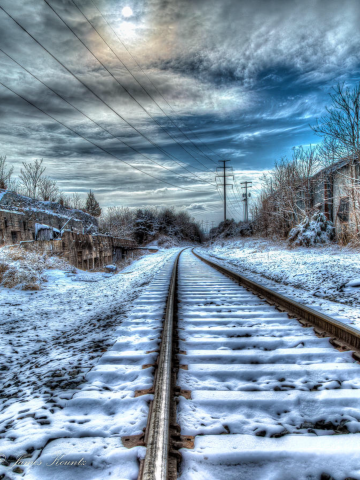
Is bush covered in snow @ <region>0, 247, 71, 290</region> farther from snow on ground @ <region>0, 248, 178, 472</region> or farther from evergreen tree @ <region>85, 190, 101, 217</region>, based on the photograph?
evergreen tree @ <region>85, 190, 101, 217</region>

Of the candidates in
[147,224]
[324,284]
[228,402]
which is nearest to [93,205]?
[147,224]

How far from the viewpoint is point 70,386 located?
8.43 ft

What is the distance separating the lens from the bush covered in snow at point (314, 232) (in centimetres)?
1583

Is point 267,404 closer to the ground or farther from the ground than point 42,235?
closer to the ground

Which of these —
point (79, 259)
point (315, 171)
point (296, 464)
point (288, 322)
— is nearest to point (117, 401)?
point (296, 464)

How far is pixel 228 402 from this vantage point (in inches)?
86.4

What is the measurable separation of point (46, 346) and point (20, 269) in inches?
186

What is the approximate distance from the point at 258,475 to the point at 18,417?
1.76 meters

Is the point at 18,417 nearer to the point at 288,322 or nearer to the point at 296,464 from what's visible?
the point at 296,464

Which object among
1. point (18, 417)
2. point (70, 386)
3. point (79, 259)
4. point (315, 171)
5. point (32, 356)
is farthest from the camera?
point (315, 171)

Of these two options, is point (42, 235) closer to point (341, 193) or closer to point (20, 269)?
point (20, 269)

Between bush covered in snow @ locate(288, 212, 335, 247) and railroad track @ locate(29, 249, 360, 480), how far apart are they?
12977 mm

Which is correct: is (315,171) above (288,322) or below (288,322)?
above

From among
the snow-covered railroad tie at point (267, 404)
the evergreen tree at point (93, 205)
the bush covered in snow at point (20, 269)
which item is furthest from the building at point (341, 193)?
the evergreen tree at point (93, 205)
